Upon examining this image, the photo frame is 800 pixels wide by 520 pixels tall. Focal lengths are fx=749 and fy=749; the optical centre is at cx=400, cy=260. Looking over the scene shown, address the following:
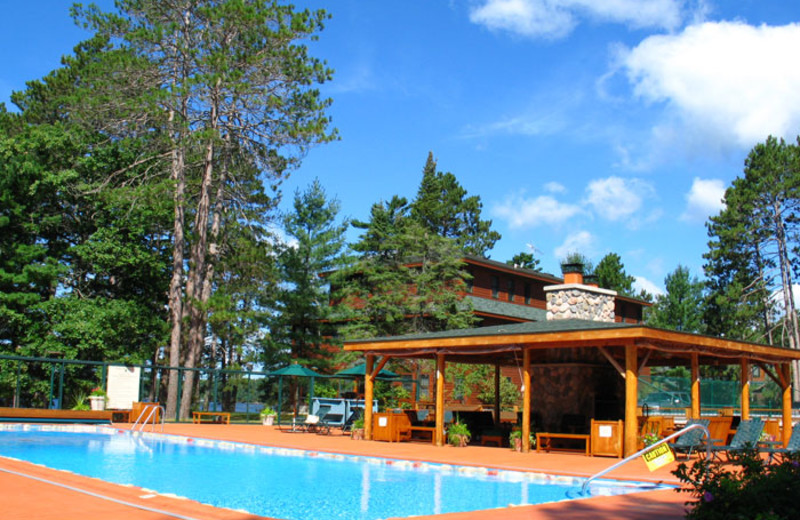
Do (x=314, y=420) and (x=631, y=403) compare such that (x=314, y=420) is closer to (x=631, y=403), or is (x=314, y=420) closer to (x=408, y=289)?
(x=631, y=403)

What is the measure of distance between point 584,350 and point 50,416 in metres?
16.6

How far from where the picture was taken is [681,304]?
51.2m

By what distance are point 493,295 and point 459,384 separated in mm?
7533

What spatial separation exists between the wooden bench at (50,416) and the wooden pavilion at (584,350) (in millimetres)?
9785

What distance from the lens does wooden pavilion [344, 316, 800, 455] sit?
1487cm

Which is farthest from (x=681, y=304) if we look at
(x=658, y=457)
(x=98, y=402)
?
(x=658, y=457)

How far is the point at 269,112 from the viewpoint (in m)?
31.0

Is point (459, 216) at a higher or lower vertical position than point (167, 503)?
higher

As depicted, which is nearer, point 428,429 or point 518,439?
point 518,439

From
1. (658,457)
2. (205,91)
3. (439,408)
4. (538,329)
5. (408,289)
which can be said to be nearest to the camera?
(658,457)

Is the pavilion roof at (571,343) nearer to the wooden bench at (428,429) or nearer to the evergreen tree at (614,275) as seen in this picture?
the wooden bench at (428,429)

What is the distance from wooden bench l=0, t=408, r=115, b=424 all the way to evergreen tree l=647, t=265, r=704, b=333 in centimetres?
3808

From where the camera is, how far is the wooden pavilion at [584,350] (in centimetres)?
1487

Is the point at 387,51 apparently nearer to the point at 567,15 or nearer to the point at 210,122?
the point at 567,15
